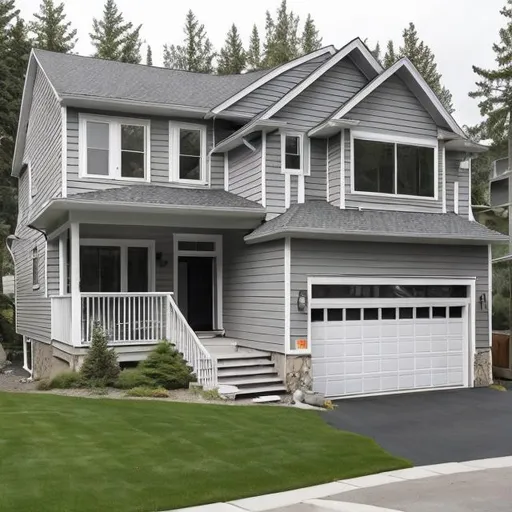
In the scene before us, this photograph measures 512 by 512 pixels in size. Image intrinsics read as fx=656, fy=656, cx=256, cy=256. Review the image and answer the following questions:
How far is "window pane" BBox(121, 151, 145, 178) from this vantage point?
15.9m

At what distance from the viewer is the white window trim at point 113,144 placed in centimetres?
1541

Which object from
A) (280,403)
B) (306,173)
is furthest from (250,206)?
(280,403)

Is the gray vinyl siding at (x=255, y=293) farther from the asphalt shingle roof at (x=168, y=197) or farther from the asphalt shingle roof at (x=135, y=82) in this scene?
the asphalt shingle roof at (x=135, y=82)

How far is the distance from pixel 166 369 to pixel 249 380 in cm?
174

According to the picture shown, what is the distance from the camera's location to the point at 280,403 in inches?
505

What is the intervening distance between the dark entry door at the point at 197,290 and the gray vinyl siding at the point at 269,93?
394 cm

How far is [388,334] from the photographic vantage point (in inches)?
591

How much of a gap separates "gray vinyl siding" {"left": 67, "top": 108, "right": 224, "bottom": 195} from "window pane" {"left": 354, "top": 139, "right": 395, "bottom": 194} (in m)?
3.66

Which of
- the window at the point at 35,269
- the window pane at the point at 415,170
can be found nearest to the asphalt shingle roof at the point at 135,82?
the window pane at the point at 415,170

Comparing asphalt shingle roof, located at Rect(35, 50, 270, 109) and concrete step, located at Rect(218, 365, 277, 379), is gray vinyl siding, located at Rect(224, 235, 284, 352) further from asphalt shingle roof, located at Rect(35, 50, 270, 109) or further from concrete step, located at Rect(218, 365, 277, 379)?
asphalt shingle roof, located at Rect(35, 50, 270, 109)

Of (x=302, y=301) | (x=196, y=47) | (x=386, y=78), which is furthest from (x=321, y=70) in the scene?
(x=196, y=47)

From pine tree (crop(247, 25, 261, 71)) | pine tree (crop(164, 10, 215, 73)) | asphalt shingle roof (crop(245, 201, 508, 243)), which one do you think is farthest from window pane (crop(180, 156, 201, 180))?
pine tree (crop(164, 10, 215, 73))

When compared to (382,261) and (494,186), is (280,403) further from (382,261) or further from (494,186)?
(494,186)

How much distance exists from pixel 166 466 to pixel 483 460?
438 cm
